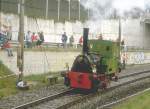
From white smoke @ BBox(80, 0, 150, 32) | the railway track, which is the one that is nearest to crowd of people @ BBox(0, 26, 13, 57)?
white smoke @ BBox(80, 0, 150, 32)

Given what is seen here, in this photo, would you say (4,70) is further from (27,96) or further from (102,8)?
(102,8)

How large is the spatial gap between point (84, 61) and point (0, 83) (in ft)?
15.4

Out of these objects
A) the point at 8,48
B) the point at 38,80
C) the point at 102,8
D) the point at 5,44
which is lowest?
the point at 38,80

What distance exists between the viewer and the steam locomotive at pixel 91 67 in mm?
23391

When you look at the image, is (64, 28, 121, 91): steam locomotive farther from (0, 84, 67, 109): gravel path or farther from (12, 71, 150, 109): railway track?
(0, 84, 67, 109): gravel path

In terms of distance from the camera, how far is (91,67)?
2330 cm

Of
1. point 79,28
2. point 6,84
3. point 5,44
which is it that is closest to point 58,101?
point 6,84

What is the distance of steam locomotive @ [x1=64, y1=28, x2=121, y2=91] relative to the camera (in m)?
23.4

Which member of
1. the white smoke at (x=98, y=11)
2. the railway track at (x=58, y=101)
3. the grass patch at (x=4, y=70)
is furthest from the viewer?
the white smoke at (x=98, y=11)

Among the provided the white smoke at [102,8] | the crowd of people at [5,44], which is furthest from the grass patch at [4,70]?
the white smoke at [102,8]

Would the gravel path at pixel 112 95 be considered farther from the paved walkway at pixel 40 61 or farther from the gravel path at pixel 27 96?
the paved walkway at pixel 40 61

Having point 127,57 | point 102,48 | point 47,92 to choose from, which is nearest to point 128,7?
point 102,48

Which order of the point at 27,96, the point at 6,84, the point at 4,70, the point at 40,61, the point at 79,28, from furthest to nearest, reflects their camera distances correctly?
the point at 79,28 < the point at 40,61 < the point at 4,70 < the point at 6,84 < the point at 27,96

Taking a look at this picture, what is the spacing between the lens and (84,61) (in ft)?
76.9
